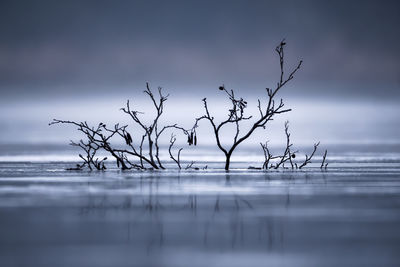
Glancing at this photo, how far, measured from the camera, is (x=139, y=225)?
7.39 meters

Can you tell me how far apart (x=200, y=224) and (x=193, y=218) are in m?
0.44

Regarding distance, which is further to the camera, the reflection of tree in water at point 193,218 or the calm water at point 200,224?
the reflection of tree in water at point 193,218

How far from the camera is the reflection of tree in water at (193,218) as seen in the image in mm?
6527

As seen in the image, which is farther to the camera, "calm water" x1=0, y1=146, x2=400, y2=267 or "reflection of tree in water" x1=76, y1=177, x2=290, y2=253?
"reflection of tree in water" x1=76, y1=177, x2=290, y2=253

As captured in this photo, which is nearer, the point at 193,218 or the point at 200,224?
the point at 200,224

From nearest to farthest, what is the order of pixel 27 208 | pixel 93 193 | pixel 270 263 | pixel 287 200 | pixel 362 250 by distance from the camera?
1. pixel 270 263
2. pixel 362 250
3. pixel 27 208
4. pixel 287 200
5. pixel 93 193

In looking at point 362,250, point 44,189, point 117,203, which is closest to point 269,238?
point 362,250

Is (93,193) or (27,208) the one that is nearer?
(27,208)

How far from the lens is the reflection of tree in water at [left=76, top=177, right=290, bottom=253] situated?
6.53 meters

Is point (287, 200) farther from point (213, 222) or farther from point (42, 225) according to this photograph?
point (42, 225)

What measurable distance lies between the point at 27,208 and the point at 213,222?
7.42ft

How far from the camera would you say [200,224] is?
7.49m

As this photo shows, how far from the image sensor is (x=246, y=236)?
265 inches

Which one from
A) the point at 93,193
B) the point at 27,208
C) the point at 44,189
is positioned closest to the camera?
the point at 27,208
